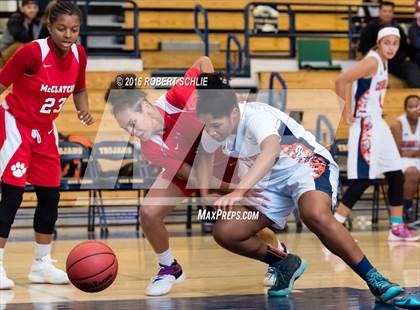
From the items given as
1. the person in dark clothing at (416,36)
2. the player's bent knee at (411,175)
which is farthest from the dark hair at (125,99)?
the person in dark clothing at (416,36)

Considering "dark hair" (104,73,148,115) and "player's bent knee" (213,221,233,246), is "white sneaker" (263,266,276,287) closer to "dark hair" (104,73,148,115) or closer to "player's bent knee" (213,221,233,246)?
"player's bent knee" (213,221,233,246)

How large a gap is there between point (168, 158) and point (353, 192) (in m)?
3.32

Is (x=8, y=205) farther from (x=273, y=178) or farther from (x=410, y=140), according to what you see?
(x=410, y=140)

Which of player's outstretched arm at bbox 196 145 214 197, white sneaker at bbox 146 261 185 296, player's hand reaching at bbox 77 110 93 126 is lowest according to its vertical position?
white sneaker at bbox 146 261 185 296

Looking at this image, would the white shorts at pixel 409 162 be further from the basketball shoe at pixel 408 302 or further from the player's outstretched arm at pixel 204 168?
the basketball shoe at pixel 408 302

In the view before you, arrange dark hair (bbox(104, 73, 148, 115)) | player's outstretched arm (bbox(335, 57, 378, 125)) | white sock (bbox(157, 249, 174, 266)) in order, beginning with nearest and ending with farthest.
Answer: dark hair (bbox(104, 73, 148, 115)), white sock (bbox(157, 249, 174, 266)), player's outstretched arm (bbox(335, 57, 378, 125))

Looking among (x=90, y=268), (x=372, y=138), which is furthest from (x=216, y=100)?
(x=372, y=138)

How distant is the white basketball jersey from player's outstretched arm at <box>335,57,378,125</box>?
0.08 meters

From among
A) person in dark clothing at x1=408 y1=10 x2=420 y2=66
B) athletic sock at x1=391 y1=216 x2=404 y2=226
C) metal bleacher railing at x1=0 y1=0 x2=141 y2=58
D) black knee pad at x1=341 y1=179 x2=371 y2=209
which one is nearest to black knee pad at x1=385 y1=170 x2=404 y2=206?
athletic sock at x1=391 y1=216 x2=404 y2=226

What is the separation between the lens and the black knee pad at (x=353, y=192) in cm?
862

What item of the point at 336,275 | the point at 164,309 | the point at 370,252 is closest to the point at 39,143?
the point at 164,309

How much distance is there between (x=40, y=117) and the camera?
6059mm

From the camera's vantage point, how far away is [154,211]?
18.6 ft

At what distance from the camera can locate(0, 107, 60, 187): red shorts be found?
237 inches
